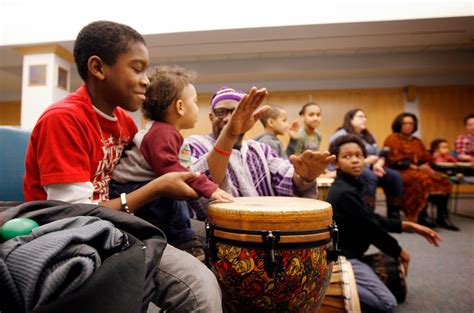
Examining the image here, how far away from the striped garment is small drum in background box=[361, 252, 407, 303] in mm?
717

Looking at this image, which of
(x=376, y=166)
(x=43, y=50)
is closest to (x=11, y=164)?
(x=376, y=166)

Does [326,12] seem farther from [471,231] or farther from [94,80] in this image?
[94,80]

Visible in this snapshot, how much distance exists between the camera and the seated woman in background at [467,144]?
4.70 metres

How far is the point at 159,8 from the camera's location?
5.33 meters

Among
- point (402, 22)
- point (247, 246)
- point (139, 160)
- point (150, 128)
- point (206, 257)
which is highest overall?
point (402, 22)

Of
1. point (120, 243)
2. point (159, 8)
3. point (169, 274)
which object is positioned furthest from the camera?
point (159, 8)

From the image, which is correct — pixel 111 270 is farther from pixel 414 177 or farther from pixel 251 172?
pixel 414 177

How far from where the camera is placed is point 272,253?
1.02 metres

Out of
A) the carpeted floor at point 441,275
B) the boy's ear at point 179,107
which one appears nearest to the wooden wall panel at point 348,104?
the carpeted floor at point 441,275

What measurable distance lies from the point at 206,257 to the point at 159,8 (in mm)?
5047

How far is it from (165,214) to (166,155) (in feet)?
0.78

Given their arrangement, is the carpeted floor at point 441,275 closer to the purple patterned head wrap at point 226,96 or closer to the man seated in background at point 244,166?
the man seated in background at point 244,166

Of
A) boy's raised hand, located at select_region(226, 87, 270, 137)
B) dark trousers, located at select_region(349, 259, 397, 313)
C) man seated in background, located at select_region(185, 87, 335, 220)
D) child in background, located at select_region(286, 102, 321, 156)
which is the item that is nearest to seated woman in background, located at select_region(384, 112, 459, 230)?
child in background, located at select_region(286, 102, 321, 156)

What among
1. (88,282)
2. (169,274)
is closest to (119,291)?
(88,282)
